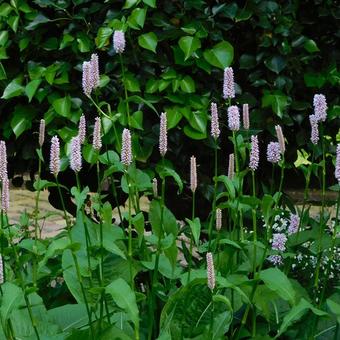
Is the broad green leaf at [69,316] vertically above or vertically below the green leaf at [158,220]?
below

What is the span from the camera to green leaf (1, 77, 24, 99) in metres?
3.59

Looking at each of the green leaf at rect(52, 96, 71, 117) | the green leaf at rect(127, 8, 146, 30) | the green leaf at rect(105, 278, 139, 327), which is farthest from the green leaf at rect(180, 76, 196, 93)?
the green leaf at rect(105, 278, 139, 327)

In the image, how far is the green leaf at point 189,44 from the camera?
3436mm

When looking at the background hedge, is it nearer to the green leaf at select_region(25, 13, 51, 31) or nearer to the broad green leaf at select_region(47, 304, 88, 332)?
the green leaf at select_region(25, 13, 51, 31)

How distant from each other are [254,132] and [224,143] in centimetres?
30

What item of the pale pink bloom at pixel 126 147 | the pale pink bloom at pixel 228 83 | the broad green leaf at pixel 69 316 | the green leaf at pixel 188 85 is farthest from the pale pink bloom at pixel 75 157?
the green leaf at pixel 188 85

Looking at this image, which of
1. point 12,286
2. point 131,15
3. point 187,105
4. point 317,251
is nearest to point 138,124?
point 187,105

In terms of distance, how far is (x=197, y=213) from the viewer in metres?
3.99

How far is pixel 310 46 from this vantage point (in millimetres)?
3617

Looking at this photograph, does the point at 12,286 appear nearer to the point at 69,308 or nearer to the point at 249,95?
the point at 69,308

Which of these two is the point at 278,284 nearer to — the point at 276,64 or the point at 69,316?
the point at 69,316

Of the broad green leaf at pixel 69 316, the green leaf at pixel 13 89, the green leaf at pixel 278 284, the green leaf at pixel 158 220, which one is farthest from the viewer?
the green leaf at pixel 13 89

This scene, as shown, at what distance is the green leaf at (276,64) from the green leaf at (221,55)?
0.18 metres

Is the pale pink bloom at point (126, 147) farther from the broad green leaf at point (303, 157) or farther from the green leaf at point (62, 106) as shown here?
the broad green leaf at point (303, 157)
